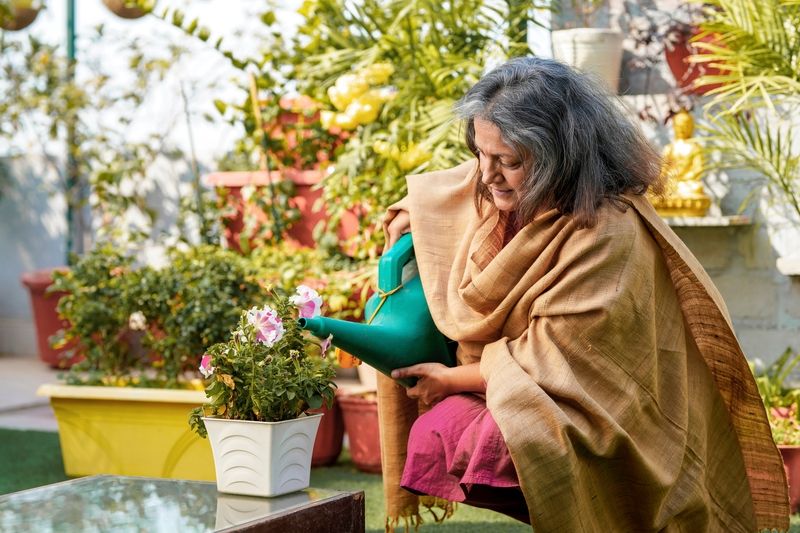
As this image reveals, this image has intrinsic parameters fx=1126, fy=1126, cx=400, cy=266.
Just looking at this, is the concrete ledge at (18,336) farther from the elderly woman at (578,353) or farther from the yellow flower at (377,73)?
the elderly woman at (578,353)

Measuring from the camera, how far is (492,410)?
217 cm

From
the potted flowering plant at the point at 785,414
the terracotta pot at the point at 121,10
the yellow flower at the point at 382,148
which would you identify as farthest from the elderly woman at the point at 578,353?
the terracotta pot at the point at 121,10

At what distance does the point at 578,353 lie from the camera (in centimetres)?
224

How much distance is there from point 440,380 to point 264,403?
44 centimetres

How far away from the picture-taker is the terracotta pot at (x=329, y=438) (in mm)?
3947

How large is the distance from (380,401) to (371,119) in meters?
1.70

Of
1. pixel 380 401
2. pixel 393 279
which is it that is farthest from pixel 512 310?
pixel 380 401

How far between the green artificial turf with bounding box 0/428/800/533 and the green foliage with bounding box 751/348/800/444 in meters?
0.24

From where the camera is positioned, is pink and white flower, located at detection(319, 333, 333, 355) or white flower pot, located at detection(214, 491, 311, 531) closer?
white flower pot, located at detection(214, 491, 311, 531)

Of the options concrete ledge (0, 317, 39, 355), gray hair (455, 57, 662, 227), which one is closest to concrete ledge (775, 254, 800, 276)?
gray hair (455, 57, 662, 227)

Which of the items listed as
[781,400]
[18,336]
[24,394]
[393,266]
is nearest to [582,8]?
[781,400]

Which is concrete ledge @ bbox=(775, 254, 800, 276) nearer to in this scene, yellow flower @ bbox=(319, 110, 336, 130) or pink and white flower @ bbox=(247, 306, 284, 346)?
yellow flower @ bbox=(319, 110, 336, 130)

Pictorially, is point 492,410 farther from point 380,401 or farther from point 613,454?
point 380,401

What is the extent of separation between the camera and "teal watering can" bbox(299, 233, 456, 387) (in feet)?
7.84
